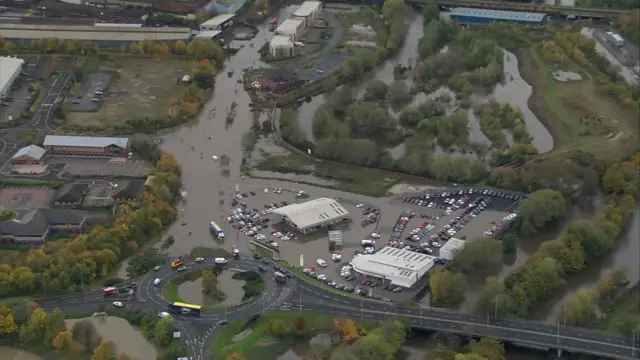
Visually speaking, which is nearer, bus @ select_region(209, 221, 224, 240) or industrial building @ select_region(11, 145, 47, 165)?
bus @ select_region(209, 221, 224, 240)

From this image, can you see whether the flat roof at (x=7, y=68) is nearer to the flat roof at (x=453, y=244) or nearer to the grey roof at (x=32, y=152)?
the grey roof at (x=32, y=152)

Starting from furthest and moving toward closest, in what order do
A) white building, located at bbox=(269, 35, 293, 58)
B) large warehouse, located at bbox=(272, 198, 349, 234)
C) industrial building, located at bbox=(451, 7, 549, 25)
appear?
1. industrial building, located at bbox=(451, 7, 549, 25)
2. white building, located at bbox=(269, 35, 293, 58)
3. large warehouse, located at bbox=(272, 198, 349, 234)

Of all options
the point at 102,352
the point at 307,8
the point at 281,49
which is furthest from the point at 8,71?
the point at 102,352

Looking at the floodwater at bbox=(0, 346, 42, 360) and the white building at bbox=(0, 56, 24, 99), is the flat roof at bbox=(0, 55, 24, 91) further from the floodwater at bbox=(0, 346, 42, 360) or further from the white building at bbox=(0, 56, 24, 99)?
the floodwater at bbox=(0, 346, 42, 360)

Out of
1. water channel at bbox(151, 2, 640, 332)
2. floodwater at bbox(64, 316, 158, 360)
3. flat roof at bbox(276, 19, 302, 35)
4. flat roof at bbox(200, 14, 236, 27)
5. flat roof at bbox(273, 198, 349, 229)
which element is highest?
flat roof at bbox(276, 19, 302, 35)

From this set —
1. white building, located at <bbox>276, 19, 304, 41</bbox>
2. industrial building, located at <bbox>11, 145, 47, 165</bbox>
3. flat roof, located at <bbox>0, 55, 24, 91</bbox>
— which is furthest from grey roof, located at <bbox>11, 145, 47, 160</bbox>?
white building, located at <bbox>276, 19, 304, 41</bbox>

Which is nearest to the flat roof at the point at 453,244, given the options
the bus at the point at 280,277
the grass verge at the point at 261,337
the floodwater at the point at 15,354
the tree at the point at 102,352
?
the grass verge at the point at 261,337

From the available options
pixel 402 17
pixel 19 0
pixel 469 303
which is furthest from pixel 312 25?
pixel 469 303
